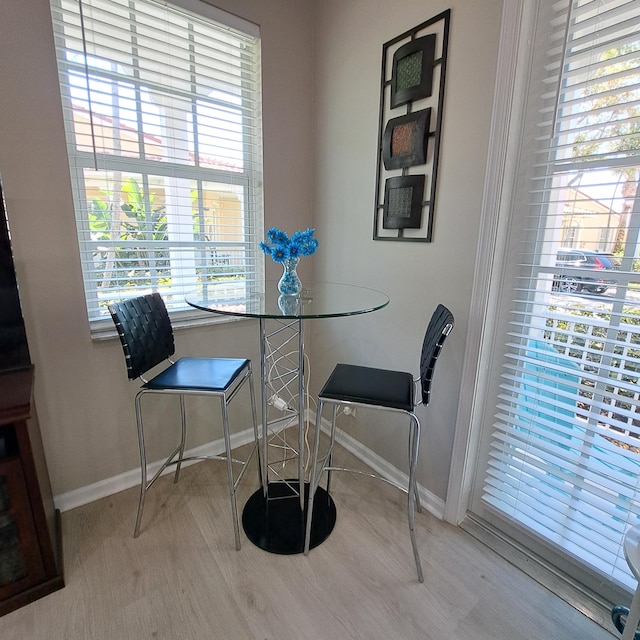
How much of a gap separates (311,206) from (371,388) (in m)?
1.37

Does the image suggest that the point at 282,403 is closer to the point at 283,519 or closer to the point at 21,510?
the point at 283,519

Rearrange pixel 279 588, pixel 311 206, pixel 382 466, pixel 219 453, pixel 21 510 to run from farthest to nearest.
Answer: pixel 311 206 → pixel 219 453 → pixel 382 466 → pixel 279 588 → pixel 21 510

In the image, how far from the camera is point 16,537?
124 cm

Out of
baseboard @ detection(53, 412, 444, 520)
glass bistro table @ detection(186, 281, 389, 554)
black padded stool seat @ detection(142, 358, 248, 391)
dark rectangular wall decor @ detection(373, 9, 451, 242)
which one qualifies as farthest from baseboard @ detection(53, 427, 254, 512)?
dark rectangular wall decor @ detection(373, 9, 451, 242)

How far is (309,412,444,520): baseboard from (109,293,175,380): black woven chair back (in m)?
1.22

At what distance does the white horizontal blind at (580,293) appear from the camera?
1.12 meters

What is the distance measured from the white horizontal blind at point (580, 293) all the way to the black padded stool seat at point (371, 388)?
48 centimetres

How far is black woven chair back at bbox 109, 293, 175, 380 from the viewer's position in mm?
1397

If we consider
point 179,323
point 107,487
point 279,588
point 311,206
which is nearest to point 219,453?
point 107,487

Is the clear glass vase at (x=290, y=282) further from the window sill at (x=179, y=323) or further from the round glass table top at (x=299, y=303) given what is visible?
the window sill at (x=179, y=323)

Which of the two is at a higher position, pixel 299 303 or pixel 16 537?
pixel 299 303

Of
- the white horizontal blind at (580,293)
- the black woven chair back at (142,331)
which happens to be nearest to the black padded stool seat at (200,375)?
the black woven chair back at (142,331)

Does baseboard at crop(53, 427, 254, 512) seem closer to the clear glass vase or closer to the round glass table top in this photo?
the round glass table top

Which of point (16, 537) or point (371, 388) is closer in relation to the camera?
point (16, 537)
